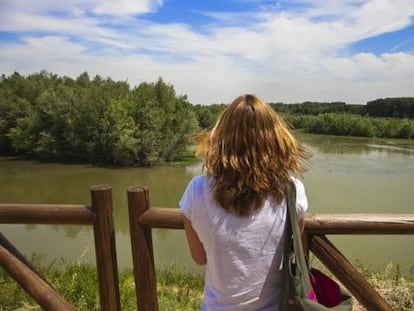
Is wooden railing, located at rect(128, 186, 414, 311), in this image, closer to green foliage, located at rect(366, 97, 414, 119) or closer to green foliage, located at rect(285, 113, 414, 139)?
green foliage, located at rect(285, 113, 414, 139)

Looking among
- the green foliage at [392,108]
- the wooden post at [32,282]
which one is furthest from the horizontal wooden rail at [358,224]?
the green foliage at [392,108]

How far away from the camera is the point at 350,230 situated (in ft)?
6.16

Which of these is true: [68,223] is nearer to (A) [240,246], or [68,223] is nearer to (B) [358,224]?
(A) [240,246]

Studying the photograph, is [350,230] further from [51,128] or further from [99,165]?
[51,128]

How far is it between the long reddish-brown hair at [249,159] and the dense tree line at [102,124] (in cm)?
2317

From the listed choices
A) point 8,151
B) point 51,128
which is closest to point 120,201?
point 51,128

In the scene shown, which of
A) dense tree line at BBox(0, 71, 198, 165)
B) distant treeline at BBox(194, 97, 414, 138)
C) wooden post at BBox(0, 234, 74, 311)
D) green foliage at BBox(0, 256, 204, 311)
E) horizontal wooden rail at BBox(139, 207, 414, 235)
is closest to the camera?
horizontal wooden rail at BBox(139, 207, 414, 235)

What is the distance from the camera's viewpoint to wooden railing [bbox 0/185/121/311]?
2078 millimetres

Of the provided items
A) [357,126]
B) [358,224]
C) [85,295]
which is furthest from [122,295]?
[357,126]

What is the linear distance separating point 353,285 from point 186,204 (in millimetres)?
1081

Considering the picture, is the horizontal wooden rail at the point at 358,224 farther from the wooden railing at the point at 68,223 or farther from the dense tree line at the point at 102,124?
the dense tree line at the point at 102,124

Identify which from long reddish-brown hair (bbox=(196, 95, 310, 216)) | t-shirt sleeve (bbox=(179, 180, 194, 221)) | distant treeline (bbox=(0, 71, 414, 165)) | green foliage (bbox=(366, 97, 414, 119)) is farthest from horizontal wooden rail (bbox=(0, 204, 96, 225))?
green foliage (bbox=(366, 97, 414, 119))

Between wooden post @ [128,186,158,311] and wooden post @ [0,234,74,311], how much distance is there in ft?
1.40

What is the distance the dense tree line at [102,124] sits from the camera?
81.4 ft
